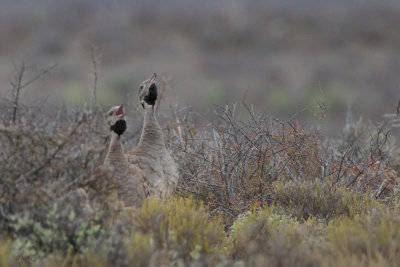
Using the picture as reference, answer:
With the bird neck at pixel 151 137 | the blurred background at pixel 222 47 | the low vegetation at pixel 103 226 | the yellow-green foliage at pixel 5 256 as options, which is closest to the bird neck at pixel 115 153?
the bird neck at pixel 151 137

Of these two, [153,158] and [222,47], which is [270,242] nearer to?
[153,158]

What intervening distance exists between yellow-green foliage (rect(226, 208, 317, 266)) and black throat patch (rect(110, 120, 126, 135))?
141 cm

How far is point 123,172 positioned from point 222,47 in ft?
92.4

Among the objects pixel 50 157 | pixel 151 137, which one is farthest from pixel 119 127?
pixel 50 157

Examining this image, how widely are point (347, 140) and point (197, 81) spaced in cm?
2072

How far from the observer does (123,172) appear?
5.40m

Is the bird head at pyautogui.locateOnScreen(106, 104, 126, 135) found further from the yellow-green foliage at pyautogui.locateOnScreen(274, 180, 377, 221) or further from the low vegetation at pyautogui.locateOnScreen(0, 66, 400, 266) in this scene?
the yellow-green foliage at pyautogui.locateOnScreen(274, 180, 377, 221)

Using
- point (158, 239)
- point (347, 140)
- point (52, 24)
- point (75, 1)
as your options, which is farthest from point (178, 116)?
point (75, 1)

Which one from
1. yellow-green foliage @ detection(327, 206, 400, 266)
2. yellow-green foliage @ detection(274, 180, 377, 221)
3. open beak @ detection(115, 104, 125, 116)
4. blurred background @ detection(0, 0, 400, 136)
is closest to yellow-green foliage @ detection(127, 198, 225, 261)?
yellow-green foliage @ detection(327, 206, 400, 266)

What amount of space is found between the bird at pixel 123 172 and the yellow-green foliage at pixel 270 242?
95 centimetres

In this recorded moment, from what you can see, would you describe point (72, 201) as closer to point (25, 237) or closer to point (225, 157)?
point (25, 237)

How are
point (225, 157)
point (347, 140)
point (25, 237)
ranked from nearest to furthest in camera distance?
point (25, 237), point (225, 157), point (347, 140)

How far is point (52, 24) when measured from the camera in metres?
35.3

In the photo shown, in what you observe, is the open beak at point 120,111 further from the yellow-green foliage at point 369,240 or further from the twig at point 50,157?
the yellow-green foliage at point 369,240
